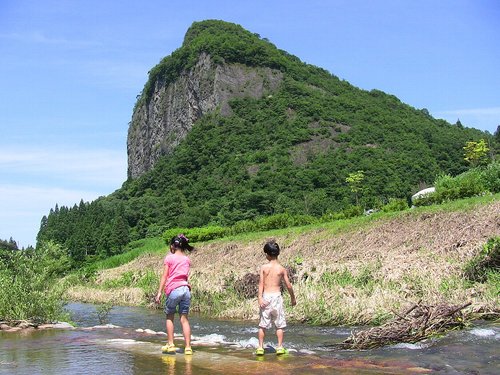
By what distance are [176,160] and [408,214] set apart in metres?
91.5

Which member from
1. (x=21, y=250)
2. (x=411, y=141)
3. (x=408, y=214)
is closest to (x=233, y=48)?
(x=411, y=141)

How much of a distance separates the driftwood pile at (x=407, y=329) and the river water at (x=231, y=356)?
0.66ft

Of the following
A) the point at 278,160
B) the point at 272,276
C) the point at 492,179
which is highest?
the point at 278,160

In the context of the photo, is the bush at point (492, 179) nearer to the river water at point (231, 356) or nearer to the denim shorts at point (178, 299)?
the river water at point (231, 356)

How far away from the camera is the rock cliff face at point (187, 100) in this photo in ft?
403

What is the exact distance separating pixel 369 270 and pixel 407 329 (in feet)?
25.2

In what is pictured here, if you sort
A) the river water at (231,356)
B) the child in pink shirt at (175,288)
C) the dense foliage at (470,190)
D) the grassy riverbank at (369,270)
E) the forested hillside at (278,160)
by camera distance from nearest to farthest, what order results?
the river water at (231,356) → the child in pink shirt at (175,288) → the grassy riverbank at (369,270) → the dense foliage at (470,190) → the forested hillside at (278,160)

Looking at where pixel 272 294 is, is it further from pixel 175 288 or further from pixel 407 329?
pixel 407 329

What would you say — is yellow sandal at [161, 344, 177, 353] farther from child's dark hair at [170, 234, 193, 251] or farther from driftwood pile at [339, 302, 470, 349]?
driftwood pile at [339, 302, 470, 349]

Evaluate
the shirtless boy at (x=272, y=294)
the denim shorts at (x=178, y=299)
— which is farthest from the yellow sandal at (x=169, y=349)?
the shirtless boy at (x=272, y=294)

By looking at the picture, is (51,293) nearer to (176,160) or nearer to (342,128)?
(342,128)

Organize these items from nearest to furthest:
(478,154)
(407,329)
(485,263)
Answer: (407,329)
(485,263)
(478,154)

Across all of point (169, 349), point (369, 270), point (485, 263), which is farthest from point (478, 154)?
point (169, 349)

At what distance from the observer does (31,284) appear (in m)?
13.0
